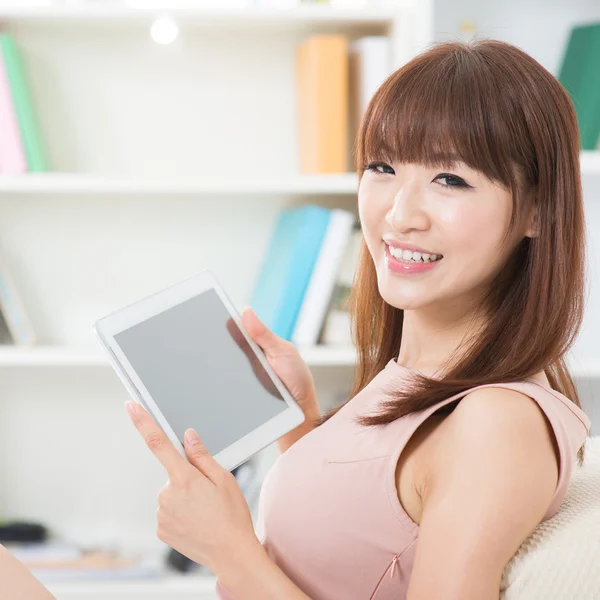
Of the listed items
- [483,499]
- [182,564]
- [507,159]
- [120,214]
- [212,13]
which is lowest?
[182,564]

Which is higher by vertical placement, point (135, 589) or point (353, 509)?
point (353, 509)

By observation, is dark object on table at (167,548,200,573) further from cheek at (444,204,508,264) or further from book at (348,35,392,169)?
cheek at (444,204,508,264)

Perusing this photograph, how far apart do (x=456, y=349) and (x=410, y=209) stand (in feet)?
0.60

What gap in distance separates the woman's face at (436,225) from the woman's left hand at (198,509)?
11.5 inches

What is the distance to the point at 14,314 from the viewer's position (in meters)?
1.80

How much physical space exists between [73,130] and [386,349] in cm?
108

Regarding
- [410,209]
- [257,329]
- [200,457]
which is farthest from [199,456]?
[410,209]

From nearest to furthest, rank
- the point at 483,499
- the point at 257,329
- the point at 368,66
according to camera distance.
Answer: the point at 483,499, the point at 257,329, the point at 368,66

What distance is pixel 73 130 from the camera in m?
1.91

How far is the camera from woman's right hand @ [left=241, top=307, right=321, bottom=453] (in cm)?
107

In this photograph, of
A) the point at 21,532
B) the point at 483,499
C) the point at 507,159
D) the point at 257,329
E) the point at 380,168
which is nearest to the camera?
the point at 483,499

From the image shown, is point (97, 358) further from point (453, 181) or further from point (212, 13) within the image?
point (453, 181)

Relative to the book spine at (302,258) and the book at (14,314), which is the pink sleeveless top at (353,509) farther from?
the book at (14,314)

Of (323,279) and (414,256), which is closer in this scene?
(414,256)
